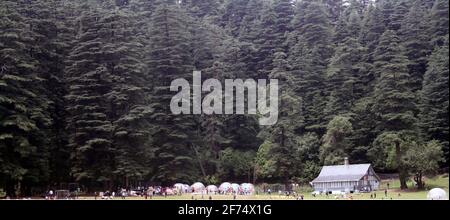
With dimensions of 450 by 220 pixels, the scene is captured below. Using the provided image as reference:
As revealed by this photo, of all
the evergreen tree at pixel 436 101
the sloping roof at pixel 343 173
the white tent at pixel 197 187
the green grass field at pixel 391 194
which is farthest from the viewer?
the evergreen tree at pixel 436 101

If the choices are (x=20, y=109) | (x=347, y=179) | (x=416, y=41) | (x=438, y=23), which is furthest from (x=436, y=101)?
(x=20, y=109)

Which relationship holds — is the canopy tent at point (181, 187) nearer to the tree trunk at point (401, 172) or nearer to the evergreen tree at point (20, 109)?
the evergreen tree at point (20, 109)

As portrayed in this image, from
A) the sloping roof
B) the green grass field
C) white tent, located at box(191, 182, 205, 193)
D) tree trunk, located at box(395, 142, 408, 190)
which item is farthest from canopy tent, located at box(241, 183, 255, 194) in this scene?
tree trunk, located at box(395, 142, 408, 190)

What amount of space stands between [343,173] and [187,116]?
44.4 ft

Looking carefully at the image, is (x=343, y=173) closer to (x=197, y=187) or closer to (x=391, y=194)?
(x=391, y=194)

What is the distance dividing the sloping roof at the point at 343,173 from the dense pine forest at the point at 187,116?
1134 mm

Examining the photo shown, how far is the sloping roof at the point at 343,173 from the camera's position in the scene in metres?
41.9

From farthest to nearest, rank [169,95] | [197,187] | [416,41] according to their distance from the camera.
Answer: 1. [416,41]
2. [169,95]
3. [197,187]

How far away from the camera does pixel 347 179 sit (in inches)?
1658

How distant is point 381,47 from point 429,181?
38.5 ft

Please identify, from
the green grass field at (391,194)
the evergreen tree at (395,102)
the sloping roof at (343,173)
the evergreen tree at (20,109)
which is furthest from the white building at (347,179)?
the evergreen tree at (20,109)

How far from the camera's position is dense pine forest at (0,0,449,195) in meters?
39.6

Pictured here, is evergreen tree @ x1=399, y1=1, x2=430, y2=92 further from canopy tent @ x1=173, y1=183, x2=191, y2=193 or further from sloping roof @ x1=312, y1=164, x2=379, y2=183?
canopy tent @ x1=173, y1=183, x2=191, y2=193

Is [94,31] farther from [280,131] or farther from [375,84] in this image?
[375,84]
